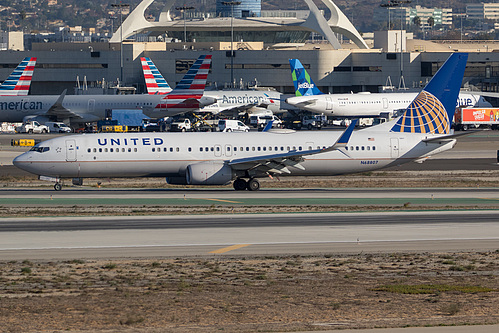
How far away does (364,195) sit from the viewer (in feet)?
166

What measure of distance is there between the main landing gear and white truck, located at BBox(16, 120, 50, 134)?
6776 centimetres

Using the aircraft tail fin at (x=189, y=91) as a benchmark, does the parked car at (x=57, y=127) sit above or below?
below

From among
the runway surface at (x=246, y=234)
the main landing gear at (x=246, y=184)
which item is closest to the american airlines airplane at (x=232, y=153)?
the main landing gear at (x=246, y=184)

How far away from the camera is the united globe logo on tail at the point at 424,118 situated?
55.7 metres

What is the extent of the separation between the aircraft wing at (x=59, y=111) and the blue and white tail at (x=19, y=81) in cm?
1112

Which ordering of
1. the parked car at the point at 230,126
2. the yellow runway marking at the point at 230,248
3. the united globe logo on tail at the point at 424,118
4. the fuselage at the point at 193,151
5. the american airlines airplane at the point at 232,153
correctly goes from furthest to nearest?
the parked car at the point at 230,126
the united globe logo on tail at the point at 424,118
the fuselage at the point at 193,151
the american airlines airplane at the point at 232,153
the yellow runway marking at the point at 230,248

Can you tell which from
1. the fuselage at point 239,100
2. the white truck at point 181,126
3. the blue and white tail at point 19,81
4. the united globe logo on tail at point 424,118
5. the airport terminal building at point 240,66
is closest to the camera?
the united globe logo on tail at point 424,118

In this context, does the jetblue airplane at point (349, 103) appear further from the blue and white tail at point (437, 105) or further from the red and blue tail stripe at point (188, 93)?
the blue and white tail at point (437, 105)

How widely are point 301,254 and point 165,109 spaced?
8676 cm

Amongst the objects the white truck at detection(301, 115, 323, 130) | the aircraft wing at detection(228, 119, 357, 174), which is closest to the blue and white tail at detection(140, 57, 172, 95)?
the white truck at detection(301, 115, 323, 130)

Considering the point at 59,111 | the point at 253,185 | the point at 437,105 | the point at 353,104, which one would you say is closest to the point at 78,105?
the point at 59,111

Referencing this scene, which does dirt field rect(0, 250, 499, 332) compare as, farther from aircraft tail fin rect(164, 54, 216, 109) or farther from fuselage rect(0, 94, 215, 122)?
fuselage rect(0, 94, 215, 122)

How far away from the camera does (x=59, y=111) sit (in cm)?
11825

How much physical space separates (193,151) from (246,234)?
1752cm
